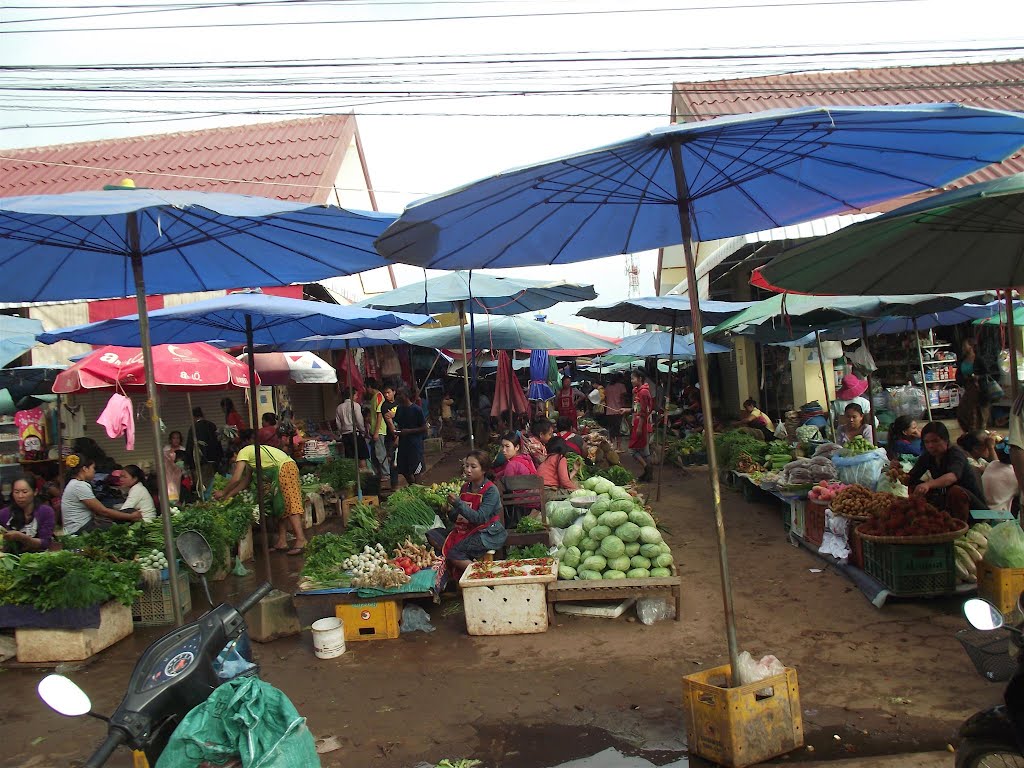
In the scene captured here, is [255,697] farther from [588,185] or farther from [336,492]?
[336,492]

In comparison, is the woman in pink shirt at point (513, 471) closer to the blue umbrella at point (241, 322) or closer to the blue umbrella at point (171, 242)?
the blue umbrella at point (241, 322)

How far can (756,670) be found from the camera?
3822mm

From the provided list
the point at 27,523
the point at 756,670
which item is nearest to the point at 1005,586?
the point at 756,670

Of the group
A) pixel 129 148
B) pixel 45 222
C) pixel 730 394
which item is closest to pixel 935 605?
pixel 45 222

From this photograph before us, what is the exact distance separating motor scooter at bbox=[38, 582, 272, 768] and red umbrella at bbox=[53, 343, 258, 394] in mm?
6185

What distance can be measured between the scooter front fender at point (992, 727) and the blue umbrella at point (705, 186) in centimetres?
102

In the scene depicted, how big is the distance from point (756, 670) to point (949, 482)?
3.47 m

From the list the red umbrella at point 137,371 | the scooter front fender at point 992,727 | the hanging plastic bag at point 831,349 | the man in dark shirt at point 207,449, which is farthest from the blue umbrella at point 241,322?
the hanging plastic bag at point 831,349

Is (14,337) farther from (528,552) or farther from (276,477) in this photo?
(528,552)

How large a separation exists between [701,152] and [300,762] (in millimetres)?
3116

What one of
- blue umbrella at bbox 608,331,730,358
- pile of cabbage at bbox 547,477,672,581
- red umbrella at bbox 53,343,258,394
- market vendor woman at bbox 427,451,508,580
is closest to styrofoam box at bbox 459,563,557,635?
pile of cabbage at bbox 547,477,672,581

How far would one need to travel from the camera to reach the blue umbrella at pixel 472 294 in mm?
8750

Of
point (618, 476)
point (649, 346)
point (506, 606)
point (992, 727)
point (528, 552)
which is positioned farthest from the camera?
point (649, 346)

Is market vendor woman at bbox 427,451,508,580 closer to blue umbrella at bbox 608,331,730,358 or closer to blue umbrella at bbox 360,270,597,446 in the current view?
blue umbrella at bbox 360,270,597,446
